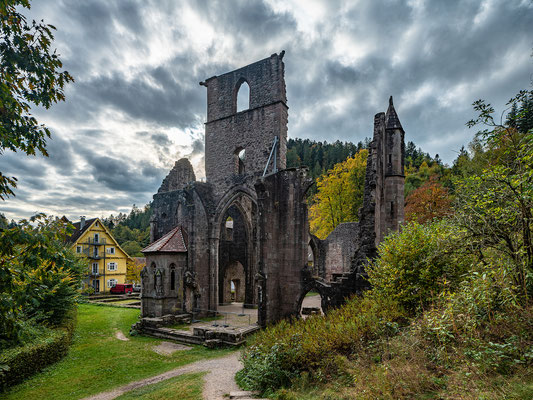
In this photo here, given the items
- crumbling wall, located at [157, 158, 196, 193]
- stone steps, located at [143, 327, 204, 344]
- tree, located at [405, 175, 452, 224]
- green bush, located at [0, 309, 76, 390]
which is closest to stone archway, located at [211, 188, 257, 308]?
crumbling wall, located at [157, 158, 196, 193]

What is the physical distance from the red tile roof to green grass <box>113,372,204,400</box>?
8.19 m

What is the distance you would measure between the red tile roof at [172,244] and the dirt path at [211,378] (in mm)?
7056

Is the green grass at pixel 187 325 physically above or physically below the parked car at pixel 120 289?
above

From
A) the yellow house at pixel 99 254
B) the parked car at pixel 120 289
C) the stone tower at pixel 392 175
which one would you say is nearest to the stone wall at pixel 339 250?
the stone tower at pixel 392 175

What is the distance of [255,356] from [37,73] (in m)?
7.31

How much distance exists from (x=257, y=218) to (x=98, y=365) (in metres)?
8.05

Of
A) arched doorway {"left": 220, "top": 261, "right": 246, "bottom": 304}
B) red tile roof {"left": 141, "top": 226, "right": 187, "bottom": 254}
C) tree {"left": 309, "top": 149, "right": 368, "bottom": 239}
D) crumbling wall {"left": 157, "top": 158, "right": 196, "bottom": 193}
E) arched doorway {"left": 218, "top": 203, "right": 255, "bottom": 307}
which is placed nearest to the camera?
red tile roof {"left": 141, "top": 226, "right": 187, "bottom": 254}

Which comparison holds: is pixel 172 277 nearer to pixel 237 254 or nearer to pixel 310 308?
pixel 237 254

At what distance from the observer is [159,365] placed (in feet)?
30.9

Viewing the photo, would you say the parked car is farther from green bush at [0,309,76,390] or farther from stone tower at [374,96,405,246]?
stone tower at [374,96,405,246]

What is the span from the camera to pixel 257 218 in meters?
13.4

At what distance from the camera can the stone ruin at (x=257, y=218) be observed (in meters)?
11.9

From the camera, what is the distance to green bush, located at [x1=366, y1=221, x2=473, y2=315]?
5961mm

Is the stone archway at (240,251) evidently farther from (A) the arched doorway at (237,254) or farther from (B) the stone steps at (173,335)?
(B) the stone steps at (173,335)
